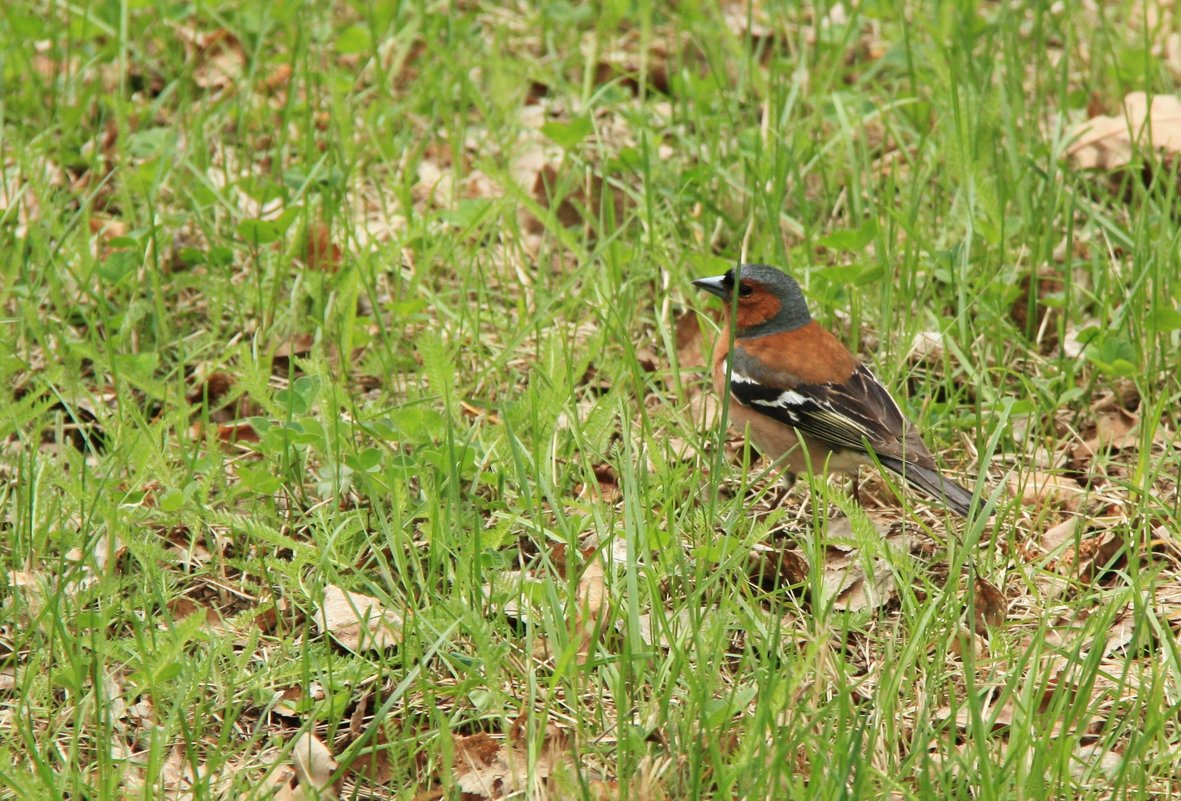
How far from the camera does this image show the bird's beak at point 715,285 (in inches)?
193

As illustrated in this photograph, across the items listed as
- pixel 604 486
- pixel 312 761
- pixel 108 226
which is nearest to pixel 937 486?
pixel 604 486

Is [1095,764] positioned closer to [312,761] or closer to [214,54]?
[312,761]

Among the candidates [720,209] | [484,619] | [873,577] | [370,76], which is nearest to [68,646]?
[484,619]

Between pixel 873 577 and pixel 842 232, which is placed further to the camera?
pixel 842 232

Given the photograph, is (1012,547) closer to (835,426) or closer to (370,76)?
(835,426)

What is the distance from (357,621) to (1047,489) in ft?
6.95

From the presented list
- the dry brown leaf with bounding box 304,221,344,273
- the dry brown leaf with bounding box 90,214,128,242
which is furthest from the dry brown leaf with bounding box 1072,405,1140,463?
the dry brown leaf with bounding box 90,214,128,242

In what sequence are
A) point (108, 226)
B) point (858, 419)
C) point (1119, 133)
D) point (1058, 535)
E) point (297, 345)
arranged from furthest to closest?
1. point (1119, 133)
2. point (108, 226)
3. point (297, 345)
4. point (858, 419)
5. point (1058, 535)

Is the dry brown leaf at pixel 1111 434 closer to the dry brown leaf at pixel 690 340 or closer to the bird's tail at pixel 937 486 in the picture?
the bird's tail at pixel 937 486

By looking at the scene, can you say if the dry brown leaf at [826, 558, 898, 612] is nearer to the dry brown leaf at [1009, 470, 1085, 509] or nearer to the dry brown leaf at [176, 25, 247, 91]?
the dry brown leaf at [1009, 470, 1085, 509]

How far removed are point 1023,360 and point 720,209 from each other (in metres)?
1.36

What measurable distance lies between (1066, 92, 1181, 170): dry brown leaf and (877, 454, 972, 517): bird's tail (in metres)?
2.18

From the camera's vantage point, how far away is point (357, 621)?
3740mm

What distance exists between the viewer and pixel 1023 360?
16.2ft
